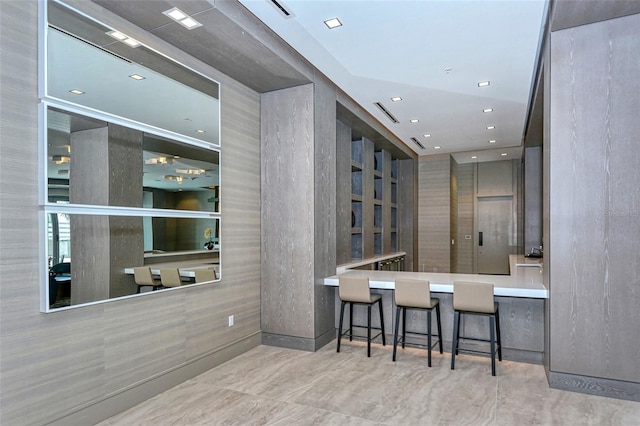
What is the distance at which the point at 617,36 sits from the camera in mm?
3127

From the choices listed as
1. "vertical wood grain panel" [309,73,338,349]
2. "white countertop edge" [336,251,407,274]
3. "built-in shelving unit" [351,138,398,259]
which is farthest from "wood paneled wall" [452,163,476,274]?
"vertical wood grain panel" [309,73,338,349]

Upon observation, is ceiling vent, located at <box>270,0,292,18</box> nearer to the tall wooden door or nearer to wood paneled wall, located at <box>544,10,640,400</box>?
wood paneled wall, located at <box>544,10,640,400</box>

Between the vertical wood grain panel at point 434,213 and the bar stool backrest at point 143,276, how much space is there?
7213 mm

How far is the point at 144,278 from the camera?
3.15 m

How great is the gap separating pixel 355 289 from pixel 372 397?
1248 millimetres

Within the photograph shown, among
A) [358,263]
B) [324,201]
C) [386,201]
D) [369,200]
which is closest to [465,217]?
[386,201]

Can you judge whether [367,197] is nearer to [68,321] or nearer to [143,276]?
[143,276]

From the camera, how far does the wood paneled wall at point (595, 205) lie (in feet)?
10.1

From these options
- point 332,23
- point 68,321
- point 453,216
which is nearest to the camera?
point 68,321

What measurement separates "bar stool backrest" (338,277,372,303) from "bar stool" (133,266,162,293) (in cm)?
193

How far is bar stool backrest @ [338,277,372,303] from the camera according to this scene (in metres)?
4.17

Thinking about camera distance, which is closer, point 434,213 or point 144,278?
point 144,278

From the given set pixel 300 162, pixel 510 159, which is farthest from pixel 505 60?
pixel 510 159

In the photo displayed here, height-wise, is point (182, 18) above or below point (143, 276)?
above
